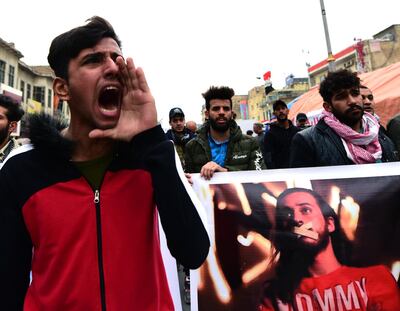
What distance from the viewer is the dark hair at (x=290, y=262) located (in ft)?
7.50

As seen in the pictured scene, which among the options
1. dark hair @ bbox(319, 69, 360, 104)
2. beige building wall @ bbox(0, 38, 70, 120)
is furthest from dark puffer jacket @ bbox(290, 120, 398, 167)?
beige building wall @ bbox(0, 38, 70, 120)

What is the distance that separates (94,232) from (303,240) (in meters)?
1.71

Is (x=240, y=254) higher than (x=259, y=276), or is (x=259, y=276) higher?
(x=240, y=254)

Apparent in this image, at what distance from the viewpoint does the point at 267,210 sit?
8.37 ft

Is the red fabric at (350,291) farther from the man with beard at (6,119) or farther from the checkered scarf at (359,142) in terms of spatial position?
the man with beard at (6,119)

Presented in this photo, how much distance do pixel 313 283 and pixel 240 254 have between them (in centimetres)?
53

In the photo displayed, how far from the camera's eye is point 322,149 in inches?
107

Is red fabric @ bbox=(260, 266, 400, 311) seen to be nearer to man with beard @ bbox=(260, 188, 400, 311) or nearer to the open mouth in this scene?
man with beard @ bbox=(260, 188, 400, 311)

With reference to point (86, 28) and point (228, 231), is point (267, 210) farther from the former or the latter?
point (86, 28)

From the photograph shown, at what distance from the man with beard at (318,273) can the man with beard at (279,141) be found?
2.92 metres


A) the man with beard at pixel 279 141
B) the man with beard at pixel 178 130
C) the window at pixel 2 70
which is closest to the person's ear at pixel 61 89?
the man with beard at pixel 178 130

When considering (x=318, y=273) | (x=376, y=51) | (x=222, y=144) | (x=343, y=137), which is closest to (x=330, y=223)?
(x=318, y=273)

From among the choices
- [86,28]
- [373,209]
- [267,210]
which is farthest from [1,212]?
[373,209]

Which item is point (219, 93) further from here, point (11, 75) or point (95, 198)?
point (11, 75)
